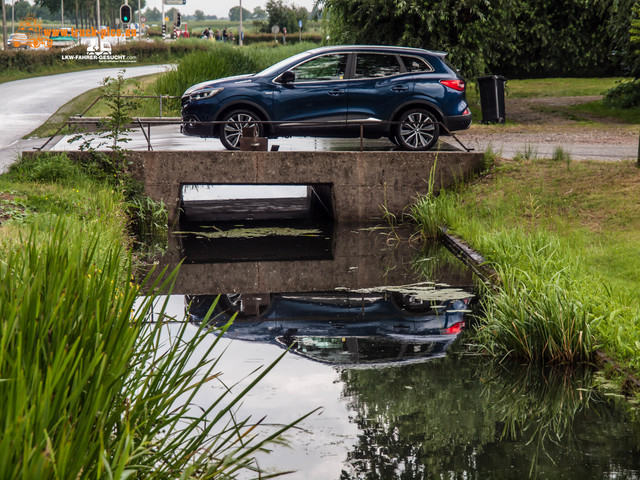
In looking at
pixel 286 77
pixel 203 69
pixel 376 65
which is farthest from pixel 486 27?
pixel 286 77

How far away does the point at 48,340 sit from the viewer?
359 centimetres

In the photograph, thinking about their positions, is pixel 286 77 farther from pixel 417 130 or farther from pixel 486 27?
pixel 486 27

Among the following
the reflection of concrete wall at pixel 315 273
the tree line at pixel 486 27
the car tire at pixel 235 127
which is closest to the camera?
the reflection of concrete wall at pixel 315 273

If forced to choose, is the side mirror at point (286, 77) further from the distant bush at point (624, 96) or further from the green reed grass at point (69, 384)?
the distant bush at point (624, 96)

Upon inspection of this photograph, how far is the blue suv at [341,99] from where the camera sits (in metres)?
14.2

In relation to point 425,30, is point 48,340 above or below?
below

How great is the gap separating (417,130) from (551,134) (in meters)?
6.10

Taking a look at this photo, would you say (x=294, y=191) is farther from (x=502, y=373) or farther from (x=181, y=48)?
(x=181, y=48)

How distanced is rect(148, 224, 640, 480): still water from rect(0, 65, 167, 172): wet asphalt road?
706 centimetres

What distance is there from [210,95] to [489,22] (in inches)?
438

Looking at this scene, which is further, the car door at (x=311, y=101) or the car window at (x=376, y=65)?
the car window at (x=376, y=65)

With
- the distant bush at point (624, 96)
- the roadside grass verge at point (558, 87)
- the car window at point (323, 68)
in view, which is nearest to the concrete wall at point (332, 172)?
the car window at point (323, 68)

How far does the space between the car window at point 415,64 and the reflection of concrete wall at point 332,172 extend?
4.79 feet

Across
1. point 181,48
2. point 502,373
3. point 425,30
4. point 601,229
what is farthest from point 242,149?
point 181,48
